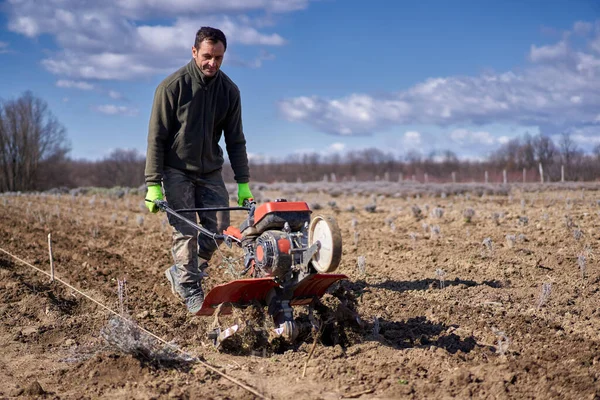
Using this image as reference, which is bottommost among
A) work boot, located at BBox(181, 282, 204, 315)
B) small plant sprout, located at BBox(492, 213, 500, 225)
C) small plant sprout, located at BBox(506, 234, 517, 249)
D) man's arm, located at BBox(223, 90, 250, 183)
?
work boot, located at BBox(181, 282, 204, 315)

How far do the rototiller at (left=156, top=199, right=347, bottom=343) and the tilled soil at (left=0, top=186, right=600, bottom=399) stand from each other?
6.5 inches

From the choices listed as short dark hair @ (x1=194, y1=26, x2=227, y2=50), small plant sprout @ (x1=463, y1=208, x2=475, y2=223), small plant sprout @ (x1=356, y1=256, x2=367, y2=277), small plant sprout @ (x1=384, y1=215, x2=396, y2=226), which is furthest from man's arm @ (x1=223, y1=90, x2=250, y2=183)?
small plant sprout @ (x1=463, y1=208, x2=475, y2=223)

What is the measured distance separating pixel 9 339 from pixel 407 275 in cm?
449

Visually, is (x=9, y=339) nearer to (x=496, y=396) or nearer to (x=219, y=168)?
(x=219, y=168)

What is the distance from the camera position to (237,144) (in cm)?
630

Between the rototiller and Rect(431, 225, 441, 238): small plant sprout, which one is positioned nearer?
the rototiller

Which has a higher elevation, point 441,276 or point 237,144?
point 237,144

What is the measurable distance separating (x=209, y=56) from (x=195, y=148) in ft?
2.82

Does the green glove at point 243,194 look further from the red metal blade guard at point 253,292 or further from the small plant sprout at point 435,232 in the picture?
the small plant sprout at point 435,232

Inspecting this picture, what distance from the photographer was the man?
575 cm

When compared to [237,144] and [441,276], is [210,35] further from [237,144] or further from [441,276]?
[441,276]

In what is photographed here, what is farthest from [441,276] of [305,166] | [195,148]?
[305,166]

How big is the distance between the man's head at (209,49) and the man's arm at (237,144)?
591 millimetres

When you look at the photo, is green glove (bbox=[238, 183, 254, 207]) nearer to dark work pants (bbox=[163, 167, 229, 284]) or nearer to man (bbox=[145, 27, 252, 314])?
man (bbox=[145, 27, 252, 314])
